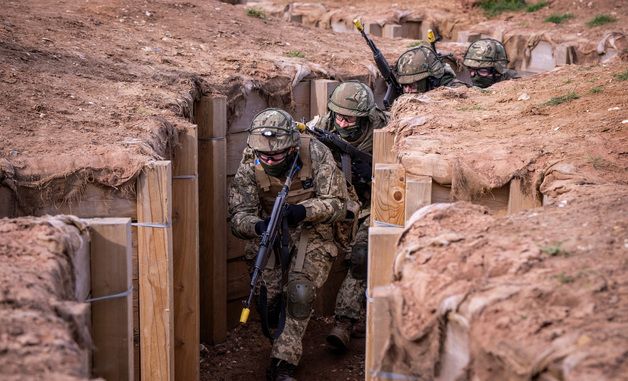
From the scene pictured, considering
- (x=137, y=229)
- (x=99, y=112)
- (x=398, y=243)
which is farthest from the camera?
(x=99, y=112)

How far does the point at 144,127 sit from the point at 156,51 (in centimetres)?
319

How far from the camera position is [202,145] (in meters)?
8.20

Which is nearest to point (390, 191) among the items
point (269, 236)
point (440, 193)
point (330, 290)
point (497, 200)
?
point (440, 193)

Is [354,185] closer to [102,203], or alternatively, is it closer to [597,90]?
[597,90]

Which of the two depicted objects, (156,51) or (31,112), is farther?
(156,51)

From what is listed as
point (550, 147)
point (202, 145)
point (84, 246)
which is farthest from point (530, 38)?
point (84, 246)

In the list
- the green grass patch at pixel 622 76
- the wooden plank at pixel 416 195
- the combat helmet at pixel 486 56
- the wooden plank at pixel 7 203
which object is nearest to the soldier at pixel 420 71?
the combat helmet at pixel 486 56

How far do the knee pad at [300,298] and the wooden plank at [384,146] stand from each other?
3.61 ft

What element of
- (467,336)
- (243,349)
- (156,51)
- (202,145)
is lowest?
(243,349)

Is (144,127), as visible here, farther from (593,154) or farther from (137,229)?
(593,154)

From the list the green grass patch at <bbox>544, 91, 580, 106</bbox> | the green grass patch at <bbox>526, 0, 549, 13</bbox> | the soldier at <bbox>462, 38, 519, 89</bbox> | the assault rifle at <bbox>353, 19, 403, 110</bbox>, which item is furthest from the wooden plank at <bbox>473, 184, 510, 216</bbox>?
the green grass patch at <bbox>526, 0, 549, 13</bbox>

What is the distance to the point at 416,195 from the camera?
18.6 feet

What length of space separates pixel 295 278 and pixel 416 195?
2.14 m

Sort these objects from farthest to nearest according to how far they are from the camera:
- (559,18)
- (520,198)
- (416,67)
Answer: (559,18) → (416,67) → (520,198)
